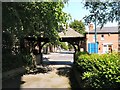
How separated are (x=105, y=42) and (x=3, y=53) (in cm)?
4945

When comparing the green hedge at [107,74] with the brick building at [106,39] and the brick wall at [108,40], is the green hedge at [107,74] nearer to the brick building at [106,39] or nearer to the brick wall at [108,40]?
the brick building at [106,39]

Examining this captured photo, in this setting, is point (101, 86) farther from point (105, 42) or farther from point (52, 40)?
point (105, 42)

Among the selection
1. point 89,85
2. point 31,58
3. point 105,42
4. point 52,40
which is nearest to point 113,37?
point 105,42

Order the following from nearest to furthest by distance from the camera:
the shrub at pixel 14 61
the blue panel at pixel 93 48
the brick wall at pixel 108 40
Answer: the shrub at pixel 14 61
the blue panel at pixel 93 48
the brick wall at pixel 108 40

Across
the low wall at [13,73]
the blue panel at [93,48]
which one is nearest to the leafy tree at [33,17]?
the low wall at [13,73]

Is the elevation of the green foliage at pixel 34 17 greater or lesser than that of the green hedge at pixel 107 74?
greater

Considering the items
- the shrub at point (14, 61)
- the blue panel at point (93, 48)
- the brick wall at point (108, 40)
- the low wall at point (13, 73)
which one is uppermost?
the brick wall at point (108, 40)

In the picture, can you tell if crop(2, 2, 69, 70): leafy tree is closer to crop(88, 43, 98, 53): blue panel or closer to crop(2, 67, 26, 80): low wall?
crop(2, 67, 26, 80): low wall

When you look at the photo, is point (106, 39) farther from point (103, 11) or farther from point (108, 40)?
point (103, 11)

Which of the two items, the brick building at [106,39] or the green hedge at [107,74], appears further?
the brick building at [106,39]

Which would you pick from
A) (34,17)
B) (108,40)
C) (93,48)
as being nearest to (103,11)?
(34,17)

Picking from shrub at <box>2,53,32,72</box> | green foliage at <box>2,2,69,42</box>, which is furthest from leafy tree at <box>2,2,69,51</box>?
shrub at <box>2,53,32,72</box>

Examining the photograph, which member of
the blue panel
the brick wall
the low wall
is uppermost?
the brick wall

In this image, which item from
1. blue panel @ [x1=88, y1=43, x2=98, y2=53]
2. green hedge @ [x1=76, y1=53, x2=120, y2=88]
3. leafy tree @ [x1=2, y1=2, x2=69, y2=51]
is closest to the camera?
green hedge @ [x1=76, y1=53, x2=120, y2=88]
